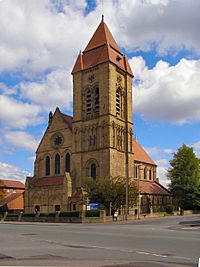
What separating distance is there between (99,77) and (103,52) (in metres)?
4.20

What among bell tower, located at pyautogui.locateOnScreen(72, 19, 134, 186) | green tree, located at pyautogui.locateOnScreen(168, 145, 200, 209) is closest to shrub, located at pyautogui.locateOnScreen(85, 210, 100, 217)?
bell tower, located at pyautogui.locateOnScreen(72, 19, 134, 186)

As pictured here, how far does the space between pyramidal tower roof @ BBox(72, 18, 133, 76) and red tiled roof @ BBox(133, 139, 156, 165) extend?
52.6 ft

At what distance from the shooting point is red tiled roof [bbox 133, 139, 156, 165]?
7406cm

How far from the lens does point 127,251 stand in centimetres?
1433

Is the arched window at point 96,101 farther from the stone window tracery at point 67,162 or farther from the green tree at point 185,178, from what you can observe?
the green tree at point 185,178

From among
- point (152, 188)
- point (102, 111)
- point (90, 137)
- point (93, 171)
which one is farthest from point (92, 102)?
point (152, 188)

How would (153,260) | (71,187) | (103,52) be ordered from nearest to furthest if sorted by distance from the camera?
(153,260)
(71,187)
(103,52)

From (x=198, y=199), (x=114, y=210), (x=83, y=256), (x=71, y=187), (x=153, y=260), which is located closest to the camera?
(x=153, y=260)

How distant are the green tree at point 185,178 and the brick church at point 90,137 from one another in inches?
216

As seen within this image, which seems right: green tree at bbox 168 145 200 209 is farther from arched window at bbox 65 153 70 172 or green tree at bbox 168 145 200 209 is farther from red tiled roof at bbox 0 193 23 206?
red tiled roof at bbox 0 193 23 206

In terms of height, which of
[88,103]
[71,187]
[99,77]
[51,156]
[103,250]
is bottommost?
[103,250]

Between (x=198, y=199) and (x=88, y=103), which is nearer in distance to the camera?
(x=88, y=103)

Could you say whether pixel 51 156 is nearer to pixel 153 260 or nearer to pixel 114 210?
pixel 114 210

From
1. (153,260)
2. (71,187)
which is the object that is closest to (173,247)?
(153,260)
